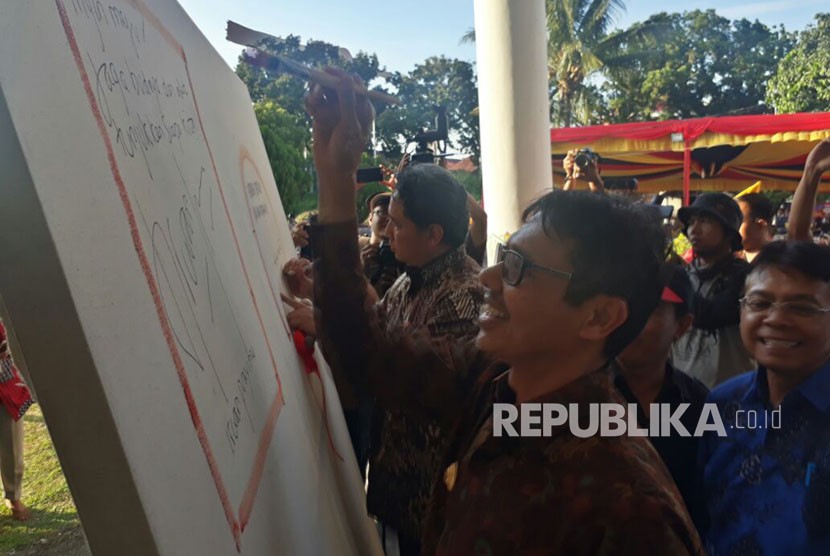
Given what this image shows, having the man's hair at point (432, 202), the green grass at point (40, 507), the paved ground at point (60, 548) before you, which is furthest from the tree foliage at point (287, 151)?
the man's hair at point (432, 202)

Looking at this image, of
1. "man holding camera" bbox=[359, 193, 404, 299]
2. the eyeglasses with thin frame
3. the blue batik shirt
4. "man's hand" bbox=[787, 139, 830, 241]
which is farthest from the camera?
"man holding camera" bbox=[359, 193, 404, 299]

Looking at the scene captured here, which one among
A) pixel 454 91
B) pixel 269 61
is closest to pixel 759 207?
pixel 269 61

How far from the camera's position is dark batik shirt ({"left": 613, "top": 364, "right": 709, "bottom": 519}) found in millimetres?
1697

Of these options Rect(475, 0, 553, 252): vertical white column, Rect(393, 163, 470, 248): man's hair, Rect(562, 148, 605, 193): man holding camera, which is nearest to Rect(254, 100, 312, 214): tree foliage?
Rect(475, 0, 553, 252): vertical white column

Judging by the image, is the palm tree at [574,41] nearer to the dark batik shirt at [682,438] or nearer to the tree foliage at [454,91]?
the tree foliage at [454,91]

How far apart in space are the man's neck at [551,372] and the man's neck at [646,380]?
777 mm

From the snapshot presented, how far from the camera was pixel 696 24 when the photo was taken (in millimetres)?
51219

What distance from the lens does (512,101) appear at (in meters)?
4.74

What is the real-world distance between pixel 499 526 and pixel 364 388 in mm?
690

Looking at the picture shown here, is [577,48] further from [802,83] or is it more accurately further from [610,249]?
[610,249]

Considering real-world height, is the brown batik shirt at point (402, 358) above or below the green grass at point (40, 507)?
above

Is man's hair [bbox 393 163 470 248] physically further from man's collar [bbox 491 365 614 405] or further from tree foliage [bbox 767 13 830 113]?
tree foliage [bbox 767 13 830 113]

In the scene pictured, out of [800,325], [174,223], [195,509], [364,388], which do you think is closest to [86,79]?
[174,223]

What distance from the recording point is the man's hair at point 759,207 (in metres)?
3.37
